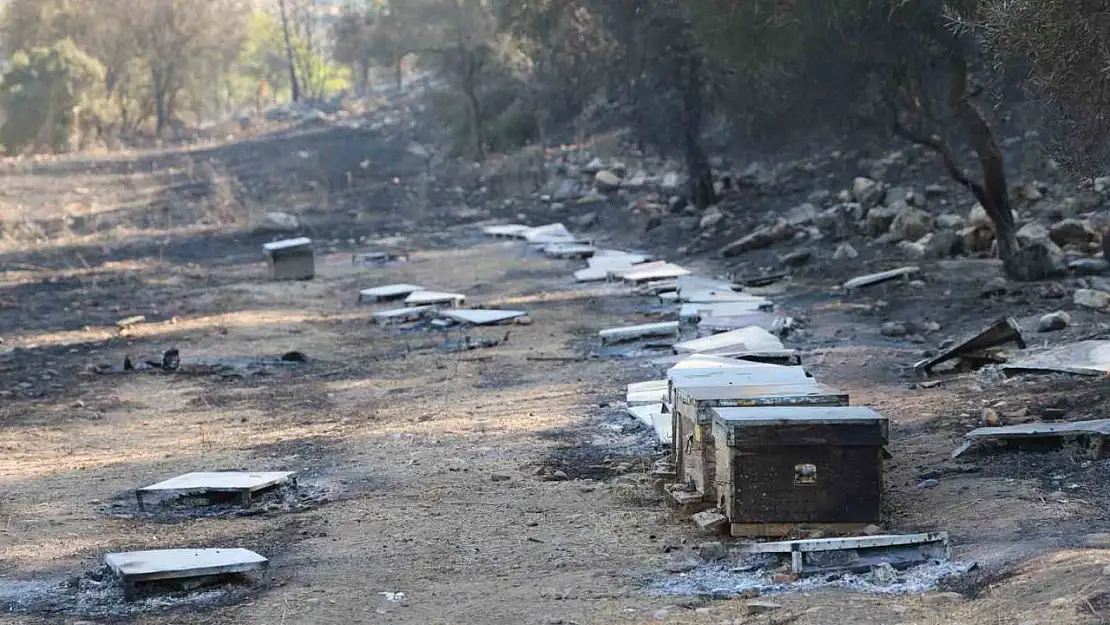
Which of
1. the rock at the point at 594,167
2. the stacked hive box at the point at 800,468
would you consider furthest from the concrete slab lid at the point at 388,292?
the rock at the point at 594,167

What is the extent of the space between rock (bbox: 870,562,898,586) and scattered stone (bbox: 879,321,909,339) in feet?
24.7

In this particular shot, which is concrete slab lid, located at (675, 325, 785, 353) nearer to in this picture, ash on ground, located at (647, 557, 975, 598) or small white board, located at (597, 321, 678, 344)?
small white board, located at (597, 321, 678, 344)

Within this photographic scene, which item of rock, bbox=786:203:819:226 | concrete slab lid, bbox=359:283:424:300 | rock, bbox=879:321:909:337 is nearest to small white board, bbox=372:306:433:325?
concrete slab lid, bbox=359:283:424:300

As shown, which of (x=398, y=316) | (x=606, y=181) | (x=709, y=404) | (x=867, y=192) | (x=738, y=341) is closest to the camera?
(x=709, y=404)

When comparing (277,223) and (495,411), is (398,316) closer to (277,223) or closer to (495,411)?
(495,411)

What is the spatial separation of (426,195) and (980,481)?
28.9 m

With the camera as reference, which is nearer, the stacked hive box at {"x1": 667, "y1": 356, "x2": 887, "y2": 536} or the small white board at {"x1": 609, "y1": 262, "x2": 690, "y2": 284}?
the stacked hive box at {"x1": 667, "y1": 356, "x2": 887, "y2": 536}

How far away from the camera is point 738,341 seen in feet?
40.5

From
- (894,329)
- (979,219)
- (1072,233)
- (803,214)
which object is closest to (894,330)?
(894,329)

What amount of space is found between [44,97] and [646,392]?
4800 cm

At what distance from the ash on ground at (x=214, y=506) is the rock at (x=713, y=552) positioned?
264cm

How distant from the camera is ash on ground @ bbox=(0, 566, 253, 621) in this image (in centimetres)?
616

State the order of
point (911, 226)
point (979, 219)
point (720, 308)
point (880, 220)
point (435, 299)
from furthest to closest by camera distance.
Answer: point (880, 220), point (911, 226), point (979, 219), point (435, 299), point (720, 308)

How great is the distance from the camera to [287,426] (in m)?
10.9
